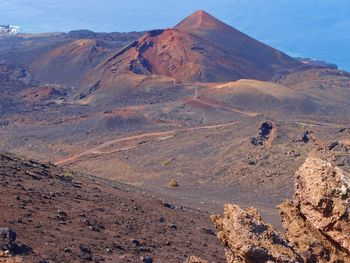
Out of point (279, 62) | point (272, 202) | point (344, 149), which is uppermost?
point (279, 62)

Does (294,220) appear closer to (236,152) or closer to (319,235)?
(319,235)

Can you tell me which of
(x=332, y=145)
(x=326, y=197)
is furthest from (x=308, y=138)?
(x=326, y=197)

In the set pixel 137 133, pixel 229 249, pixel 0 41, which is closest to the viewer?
pixel 229 249

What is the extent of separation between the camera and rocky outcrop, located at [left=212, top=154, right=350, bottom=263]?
8016 millimetres

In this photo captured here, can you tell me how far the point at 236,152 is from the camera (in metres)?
37.4

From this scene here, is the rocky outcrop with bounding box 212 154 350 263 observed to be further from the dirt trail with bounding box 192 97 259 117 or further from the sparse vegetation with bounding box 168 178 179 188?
the dirt trail with bounding box 192 97 259 117

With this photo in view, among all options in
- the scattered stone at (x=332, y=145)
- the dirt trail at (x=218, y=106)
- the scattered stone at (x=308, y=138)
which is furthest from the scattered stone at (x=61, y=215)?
the dirt trail at (x=218, y=106)

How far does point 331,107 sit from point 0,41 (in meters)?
71.5

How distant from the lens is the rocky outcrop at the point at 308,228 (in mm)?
8016

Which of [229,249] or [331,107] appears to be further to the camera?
[331,107]

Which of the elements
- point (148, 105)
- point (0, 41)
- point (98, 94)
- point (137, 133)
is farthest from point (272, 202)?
point (0, 41)

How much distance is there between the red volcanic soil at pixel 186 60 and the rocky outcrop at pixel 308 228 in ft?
194

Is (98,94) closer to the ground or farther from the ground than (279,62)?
closer to the ground

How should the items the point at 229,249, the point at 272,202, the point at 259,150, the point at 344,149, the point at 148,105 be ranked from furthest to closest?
the point at 148,105 < the point at 259,150 < the point at 344,149 < the point at 272,202 < the point at 229,249
